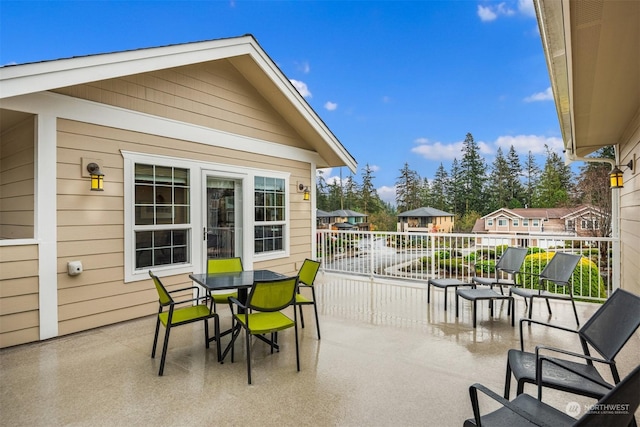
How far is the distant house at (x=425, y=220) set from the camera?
977 inches

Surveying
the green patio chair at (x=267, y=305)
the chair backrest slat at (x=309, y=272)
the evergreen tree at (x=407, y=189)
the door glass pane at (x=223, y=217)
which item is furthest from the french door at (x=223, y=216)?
the evergreen tree at (x=407, y=189)

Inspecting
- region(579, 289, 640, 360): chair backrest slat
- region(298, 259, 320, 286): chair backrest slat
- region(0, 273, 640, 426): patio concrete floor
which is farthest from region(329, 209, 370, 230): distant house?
region(579, 289, 640, 360): chair backrest slat

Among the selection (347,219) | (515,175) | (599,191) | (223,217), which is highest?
(515,175)

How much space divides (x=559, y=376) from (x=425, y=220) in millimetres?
25145

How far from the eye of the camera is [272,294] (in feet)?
9.58

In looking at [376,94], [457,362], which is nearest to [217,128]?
[457,362]

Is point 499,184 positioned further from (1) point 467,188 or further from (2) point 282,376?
(2) point 282,376

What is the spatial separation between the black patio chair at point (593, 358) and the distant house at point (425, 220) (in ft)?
74.7

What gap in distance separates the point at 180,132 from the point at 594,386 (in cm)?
528

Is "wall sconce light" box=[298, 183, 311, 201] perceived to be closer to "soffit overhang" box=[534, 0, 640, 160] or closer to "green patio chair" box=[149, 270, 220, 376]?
"green patio chair" box=[149, 270, 220, 376]

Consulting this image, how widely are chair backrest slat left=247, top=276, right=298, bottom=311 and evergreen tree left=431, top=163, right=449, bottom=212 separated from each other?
31.2 metres

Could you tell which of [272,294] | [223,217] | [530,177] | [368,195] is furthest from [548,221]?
[272,294]

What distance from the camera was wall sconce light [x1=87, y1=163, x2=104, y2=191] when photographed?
3906 mm

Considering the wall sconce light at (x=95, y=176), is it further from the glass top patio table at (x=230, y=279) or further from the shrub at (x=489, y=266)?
the shrub at (x=489, y=266)
